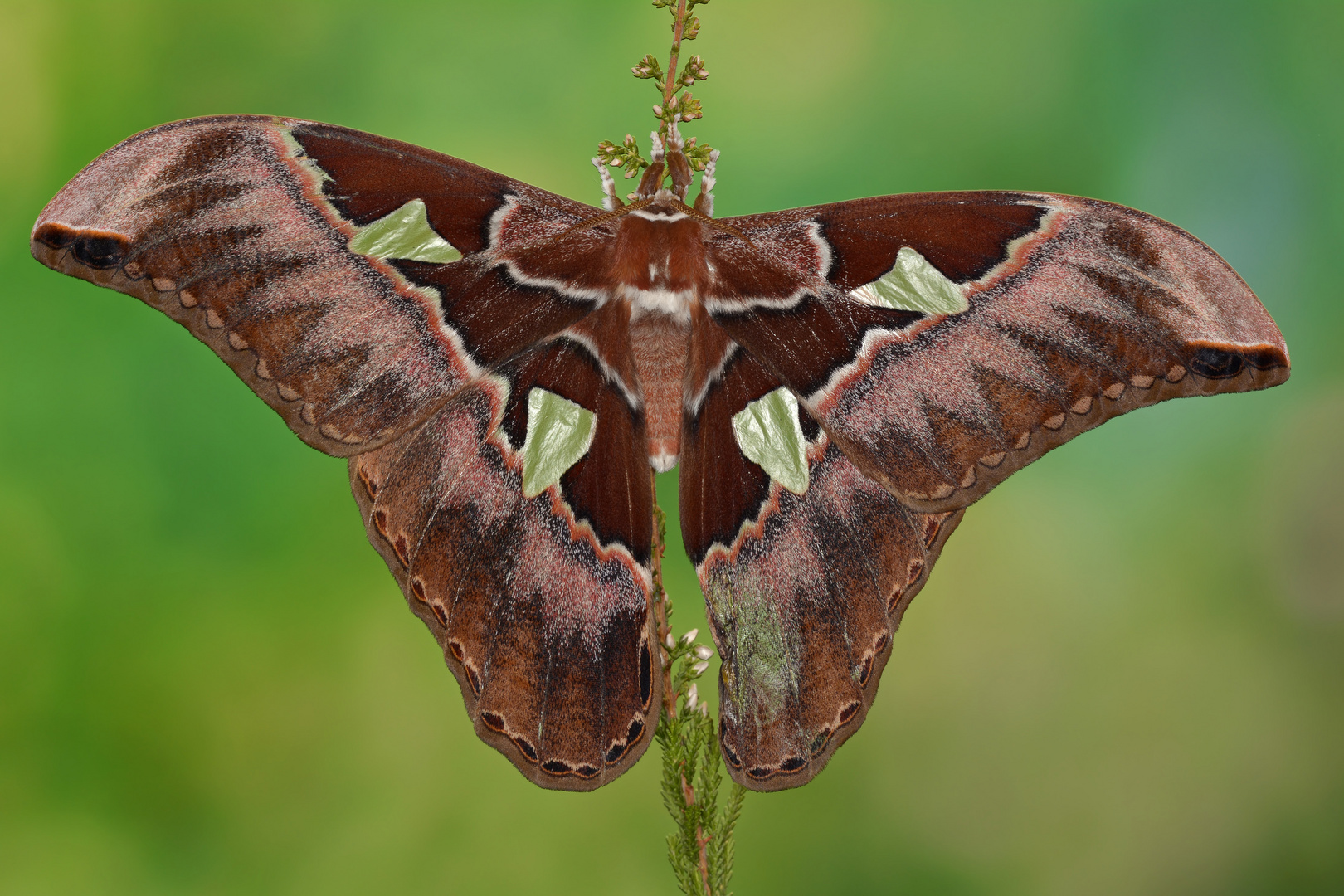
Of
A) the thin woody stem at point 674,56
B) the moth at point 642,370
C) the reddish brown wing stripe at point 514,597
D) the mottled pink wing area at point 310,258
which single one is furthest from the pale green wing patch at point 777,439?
the thin woody stem at point 674,56

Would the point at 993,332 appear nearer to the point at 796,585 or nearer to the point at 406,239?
the point at 796,585

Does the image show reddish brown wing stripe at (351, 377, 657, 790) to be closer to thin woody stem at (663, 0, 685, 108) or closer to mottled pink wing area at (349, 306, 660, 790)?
mottled pink wing area at (349, 306, 660, 790)

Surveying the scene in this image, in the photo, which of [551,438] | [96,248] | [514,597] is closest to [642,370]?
[551,438]

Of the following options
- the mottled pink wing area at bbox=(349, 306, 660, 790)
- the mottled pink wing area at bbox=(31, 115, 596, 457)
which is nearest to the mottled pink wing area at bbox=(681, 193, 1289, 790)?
the mottled pink wing area at bbox=(349, 306, 660, 790)

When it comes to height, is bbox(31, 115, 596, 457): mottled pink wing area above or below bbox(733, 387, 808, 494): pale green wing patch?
above

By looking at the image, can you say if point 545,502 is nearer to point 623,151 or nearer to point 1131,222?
point 623,151

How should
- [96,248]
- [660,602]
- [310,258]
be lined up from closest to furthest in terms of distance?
[96,248] → [310,258] → [660,602]
